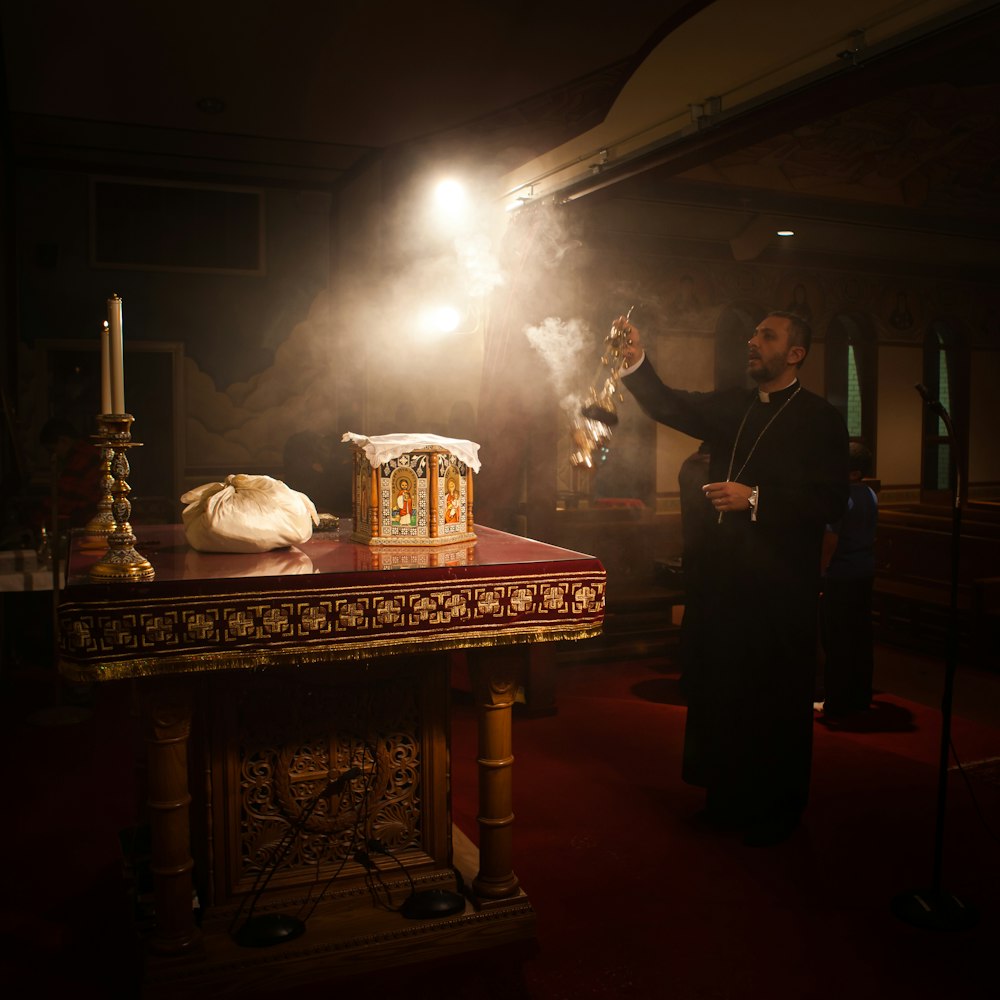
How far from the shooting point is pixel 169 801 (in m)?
2.46

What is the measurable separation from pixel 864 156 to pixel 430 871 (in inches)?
267

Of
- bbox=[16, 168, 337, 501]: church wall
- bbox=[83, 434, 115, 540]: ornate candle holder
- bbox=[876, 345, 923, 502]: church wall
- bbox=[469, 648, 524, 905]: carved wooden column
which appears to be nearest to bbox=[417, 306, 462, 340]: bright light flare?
bbox=[16, 168, 337, 501]: church wall

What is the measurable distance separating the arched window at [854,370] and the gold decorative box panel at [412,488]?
26.2 ft

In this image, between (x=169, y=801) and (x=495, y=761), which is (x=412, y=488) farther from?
(x=169, y=801)

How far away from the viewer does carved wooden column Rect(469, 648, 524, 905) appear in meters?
2.78

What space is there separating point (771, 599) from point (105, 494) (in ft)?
7.66

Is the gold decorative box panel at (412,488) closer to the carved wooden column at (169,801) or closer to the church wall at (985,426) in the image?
the carved wooden column at (169,801)

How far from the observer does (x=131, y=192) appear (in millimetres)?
7508

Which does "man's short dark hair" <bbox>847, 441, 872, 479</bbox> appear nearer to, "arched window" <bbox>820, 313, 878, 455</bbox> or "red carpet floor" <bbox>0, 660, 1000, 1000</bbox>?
"red carpet floor" <bbox>0, 660, 1000, 1000</bbox>

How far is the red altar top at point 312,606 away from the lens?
226cm

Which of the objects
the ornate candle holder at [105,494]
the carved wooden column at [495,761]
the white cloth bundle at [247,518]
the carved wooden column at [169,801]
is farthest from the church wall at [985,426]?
the carved wooden column at [169,801]

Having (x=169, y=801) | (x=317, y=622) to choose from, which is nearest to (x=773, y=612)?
(x=317, y=622)

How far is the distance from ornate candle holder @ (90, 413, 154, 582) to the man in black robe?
2105 millimetres

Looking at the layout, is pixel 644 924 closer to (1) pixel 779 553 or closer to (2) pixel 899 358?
(1) pixel 779 553
